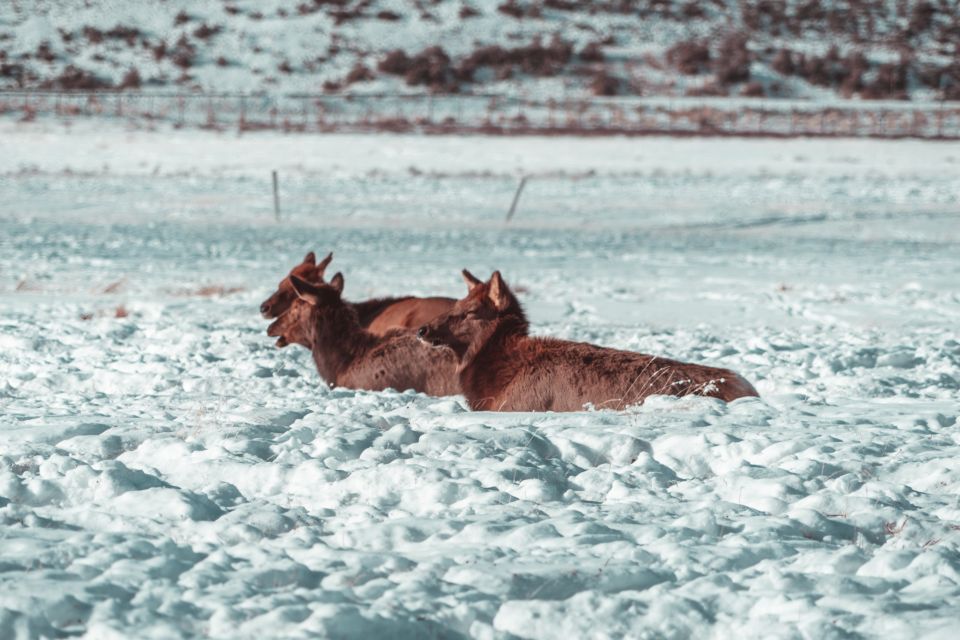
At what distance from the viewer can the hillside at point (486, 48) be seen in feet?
187

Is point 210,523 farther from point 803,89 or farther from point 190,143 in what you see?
point 803,89

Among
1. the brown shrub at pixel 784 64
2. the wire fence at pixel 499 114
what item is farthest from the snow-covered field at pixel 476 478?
the brown shrub at pixel 784 64

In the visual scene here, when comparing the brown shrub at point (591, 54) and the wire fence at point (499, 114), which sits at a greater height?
the brown shrub at point (591, 54)

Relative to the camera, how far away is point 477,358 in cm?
845

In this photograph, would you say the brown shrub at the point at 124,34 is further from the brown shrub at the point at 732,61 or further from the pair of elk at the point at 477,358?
the pair of elk at the point at 477,358

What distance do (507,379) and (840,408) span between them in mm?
2307

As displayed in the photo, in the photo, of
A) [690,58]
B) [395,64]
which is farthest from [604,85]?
[395,64]

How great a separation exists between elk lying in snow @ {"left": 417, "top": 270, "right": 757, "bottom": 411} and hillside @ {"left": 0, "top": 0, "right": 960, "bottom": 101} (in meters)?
48.4

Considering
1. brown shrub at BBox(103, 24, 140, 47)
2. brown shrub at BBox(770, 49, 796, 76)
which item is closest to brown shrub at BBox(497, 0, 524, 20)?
brown shrub at BBox(770, 49, 796, 76)

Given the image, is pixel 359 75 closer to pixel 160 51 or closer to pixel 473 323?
pixel 160 51

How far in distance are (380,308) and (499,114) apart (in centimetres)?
4090

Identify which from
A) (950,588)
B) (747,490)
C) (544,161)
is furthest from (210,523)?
(544,161)

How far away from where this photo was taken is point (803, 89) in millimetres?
58719

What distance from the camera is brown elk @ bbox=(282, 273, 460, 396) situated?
9.19 m
